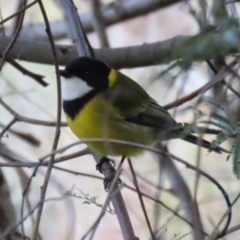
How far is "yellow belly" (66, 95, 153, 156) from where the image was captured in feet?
5.59

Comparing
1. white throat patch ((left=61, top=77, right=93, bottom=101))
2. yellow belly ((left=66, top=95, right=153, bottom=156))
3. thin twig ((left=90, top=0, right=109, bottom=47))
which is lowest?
yellow belly ((left=66, top=95, right=153, bottom=156))

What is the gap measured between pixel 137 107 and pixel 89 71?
273mm

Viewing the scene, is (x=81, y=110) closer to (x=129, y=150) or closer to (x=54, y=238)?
(x=129, y=150)

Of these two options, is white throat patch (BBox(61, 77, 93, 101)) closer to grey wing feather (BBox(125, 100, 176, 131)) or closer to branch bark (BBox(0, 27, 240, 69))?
branch bark (BBox(0, 27, 240, 69))

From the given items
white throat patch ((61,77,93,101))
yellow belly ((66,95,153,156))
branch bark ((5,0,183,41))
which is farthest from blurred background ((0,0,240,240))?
white throat patch ((61,77,93,101))

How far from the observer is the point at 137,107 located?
1913mm

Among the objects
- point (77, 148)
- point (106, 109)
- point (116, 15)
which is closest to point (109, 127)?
point (106, 109)

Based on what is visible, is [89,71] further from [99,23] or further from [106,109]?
[99,23]

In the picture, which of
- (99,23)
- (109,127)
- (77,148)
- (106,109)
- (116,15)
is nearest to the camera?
(106,109)

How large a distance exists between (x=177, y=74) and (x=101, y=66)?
1041 mm

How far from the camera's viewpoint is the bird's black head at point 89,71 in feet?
5.38

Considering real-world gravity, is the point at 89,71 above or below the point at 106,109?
above

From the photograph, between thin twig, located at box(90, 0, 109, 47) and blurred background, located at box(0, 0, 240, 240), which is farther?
blurred background, located at box(0, 0, 240, 240)

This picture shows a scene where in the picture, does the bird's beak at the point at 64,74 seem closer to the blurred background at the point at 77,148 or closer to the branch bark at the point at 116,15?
the branch bark at the point at 116,15
